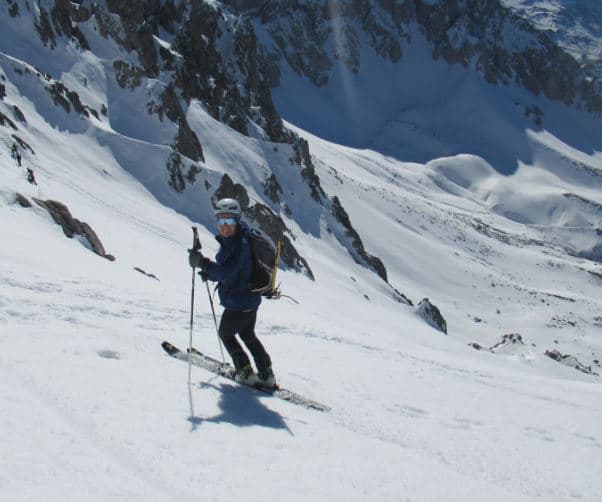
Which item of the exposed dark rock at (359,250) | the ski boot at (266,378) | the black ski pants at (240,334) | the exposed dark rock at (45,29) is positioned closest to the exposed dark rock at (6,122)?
the exposed dark rock at (45,29)

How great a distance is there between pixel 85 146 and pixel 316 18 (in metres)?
159

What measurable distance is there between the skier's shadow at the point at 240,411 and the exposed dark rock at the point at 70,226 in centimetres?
1024

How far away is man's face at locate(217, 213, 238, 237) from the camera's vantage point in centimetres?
759

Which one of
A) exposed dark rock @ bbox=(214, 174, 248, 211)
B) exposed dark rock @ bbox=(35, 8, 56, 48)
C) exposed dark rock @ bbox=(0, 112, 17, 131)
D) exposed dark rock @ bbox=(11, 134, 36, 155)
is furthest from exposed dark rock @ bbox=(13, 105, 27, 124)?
exposed dark rock @ bbox=(214, 174, 248, 211)

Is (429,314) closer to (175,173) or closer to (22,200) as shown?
(175,173)

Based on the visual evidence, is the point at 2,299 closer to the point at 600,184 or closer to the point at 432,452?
the point at 432,452

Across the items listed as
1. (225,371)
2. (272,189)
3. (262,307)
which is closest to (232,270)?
(225,371)

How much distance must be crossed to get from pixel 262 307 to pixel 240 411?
9927 mm

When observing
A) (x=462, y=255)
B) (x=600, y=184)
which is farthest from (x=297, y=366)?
(x=600, y=184)

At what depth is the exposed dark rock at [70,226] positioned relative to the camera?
56.8 feet

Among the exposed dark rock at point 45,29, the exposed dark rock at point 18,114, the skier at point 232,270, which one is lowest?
the exposed dark rock at point 18,114

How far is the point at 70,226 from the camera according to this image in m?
17.7

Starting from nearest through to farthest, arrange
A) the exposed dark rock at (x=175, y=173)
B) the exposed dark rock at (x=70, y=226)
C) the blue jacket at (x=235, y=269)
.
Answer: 1. the blue jacket at (x=235, y=269)
2. the exposed dark rock at (x=70, y=226)
3. the exposed dark rock at (x=175, y=173)

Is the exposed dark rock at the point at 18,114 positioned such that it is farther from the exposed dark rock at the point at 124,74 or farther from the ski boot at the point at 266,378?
the ski boot at the point at 266,378
